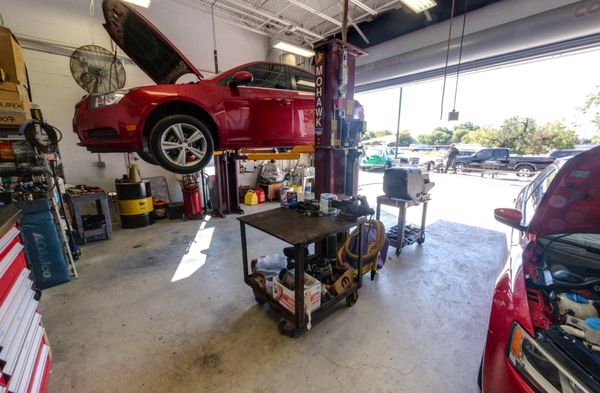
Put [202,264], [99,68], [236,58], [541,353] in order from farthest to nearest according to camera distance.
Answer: [236,58], [99,68], [202,264], [541,353]

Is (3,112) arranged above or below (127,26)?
below

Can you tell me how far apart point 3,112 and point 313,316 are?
3655 millimetres

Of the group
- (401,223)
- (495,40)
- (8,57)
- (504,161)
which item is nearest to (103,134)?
(8,57)

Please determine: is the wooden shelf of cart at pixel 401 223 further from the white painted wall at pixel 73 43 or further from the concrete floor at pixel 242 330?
the white painted wall at pixel 73 43

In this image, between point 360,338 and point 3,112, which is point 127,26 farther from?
point 360,338

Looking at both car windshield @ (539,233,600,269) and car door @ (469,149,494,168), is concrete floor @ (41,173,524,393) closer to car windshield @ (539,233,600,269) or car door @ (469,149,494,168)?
car windshield @ (539,233,600,269)

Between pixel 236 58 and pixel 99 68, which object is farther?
pixel 236 58

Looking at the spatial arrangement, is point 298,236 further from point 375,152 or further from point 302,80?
point 375,152

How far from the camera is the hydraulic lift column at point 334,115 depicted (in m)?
2.18

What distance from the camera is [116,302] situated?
220 cm

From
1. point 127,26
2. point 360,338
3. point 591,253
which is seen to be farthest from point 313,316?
point 127,26

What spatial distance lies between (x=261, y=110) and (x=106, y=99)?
142cm

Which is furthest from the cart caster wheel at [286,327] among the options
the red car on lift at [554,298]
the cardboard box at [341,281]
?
the red car on lift at [554,298]

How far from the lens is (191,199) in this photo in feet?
15.3
